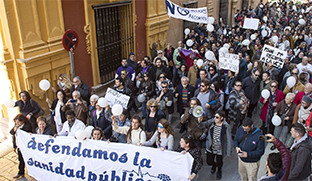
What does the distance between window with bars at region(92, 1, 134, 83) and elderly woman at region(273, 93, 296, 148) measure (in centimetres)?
544

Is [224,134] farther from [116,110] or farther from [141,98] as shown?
[141,98]

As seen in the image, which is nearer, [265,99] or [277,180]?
[277,180]

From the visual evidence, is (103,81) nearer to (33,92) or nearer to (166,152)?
(33,92)

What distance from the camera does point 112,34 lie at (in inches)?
378

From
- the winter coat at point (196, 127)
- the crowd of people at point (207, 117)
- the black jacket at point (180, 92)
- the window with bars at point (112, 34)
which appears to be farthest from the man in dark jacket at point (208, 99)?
the window with bars at point (112, 34)

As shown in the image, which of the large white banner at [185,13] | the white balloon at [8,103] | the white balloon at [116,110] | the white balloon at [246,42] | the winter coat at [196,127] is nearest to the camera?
the white balloon at [116,110]

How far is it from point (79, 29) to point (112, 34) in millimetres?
1763

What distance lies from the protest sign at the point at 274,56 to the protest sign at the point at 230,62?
1251 millimetres

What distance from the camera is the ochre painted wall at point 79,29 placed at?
7.55m

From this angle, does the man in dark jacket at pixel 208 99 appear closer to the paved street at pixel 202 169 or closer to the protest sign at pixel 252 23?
the paved street at pixel 202 169

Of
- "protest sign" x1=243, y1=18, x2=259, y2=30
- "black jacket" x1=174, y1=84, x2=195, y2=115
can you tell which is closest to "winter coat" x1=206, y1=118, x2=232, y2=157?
"black jacket" x1=174, y1=84, x2=195, y2=115

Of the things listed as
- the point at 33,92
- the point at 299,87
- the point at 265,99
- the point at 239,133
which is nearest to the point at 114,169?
the point at 239,133

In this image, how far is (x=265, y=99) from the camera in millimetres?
6426

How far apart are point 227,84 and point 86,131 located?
3.88 meters
